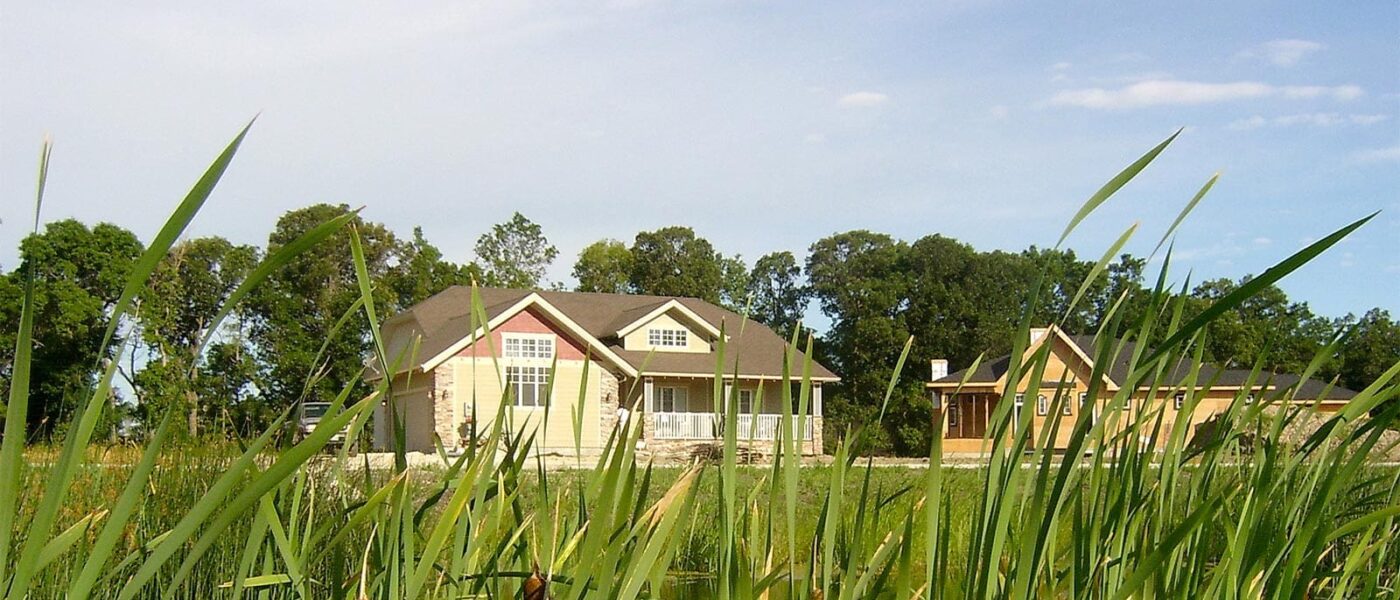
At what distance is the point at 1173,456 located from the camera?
1.57 metres

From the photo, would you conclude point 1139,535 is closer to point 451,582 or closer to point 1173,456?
point 1173,456

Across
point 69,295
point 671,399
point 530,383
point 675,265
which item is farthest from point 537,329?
point 675,265

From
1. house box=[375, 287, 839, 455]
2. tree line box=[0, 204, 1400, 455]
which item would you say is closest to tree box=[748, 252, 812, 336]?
tree line box=[0, 204, 1400, 455]

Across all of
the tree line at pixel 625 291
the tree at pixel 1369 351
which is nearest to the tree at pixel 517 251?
the tree line at pixel 625 291

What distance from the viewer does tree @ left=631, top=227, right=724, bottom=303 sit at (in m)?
54.0

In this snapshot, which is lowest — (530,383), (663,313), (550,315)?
(530,383)

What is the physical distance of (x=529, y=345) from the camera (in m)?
30.3

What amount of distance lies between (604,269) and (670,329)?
72.6 ft

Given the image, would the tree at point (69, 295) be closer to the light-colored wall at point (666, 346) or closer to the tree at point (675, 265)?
the light-colored wall at point (666, 346)

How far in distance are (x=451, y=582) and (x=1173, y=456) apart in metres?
0.91

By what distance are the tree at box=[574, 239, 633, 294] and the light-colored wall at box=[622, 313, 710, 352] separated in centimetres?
2082

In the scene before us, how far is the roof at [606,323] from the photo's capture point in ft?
103

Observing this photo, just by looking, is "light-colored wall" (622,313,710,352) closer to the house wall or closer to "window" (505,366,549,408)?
"window" (505,366,549,408)

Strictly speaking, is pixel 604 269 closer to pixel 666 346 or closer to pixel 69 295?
pixel 666 346
